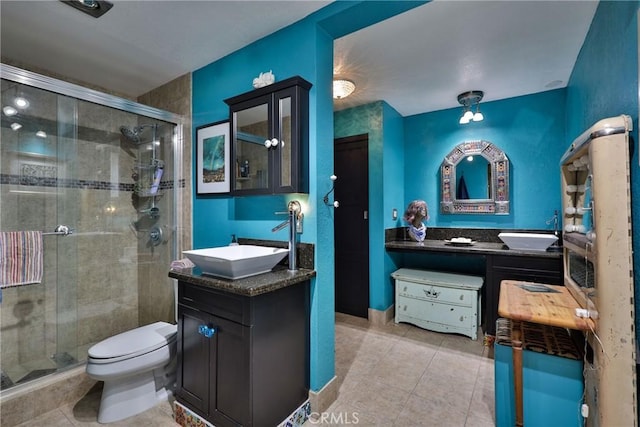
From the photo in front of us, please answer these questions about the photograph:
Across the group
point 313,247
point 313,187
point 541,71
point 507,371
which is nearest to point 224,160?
point 313,187

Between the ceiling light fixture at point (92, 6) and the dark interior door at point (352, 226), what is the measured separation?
7.66 ft

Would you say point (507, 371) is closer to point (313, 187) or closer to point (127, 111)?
point (313, 187)

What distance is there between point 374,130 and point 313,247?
1944mm

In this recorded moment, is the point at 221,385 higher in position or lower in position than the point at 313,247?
lower

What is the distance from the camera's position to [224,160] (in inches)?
89.5

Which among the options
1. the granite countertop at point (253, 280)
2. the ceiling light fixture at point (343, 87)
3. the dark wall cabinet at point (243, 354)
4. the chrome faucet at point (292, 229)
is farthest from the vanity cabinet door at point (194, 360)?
the ceiling light fixture at point (343, 87)

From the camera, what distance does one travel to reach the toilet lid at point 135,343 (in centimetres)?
168

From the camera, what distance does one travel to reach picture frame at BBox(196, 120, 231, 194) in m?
2.25

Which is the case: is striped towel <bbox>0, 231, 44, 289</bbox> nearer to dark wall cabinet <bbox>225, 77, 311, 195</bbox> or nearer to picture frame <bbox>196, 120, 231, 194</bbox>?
picture frame <bbox>196, 120, 231, 194</bbox>

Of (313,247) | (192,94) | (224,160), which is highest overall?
(192,94)

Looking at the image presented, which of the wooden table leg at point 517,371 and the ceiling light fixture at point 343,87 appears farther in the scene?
the ceiling light fixture at point 343,87

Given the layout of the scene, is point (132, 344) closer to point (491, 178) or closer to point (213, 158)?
point (213, 158)

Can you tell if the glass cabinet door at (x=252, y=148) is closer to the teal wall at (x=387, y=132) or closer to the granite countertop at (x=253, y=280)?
the teal wall at (x=387, y=132)

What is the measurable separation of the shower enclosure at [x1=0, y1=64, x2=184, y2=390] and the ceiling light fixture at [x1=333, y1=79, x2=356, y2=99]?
1496 mm
